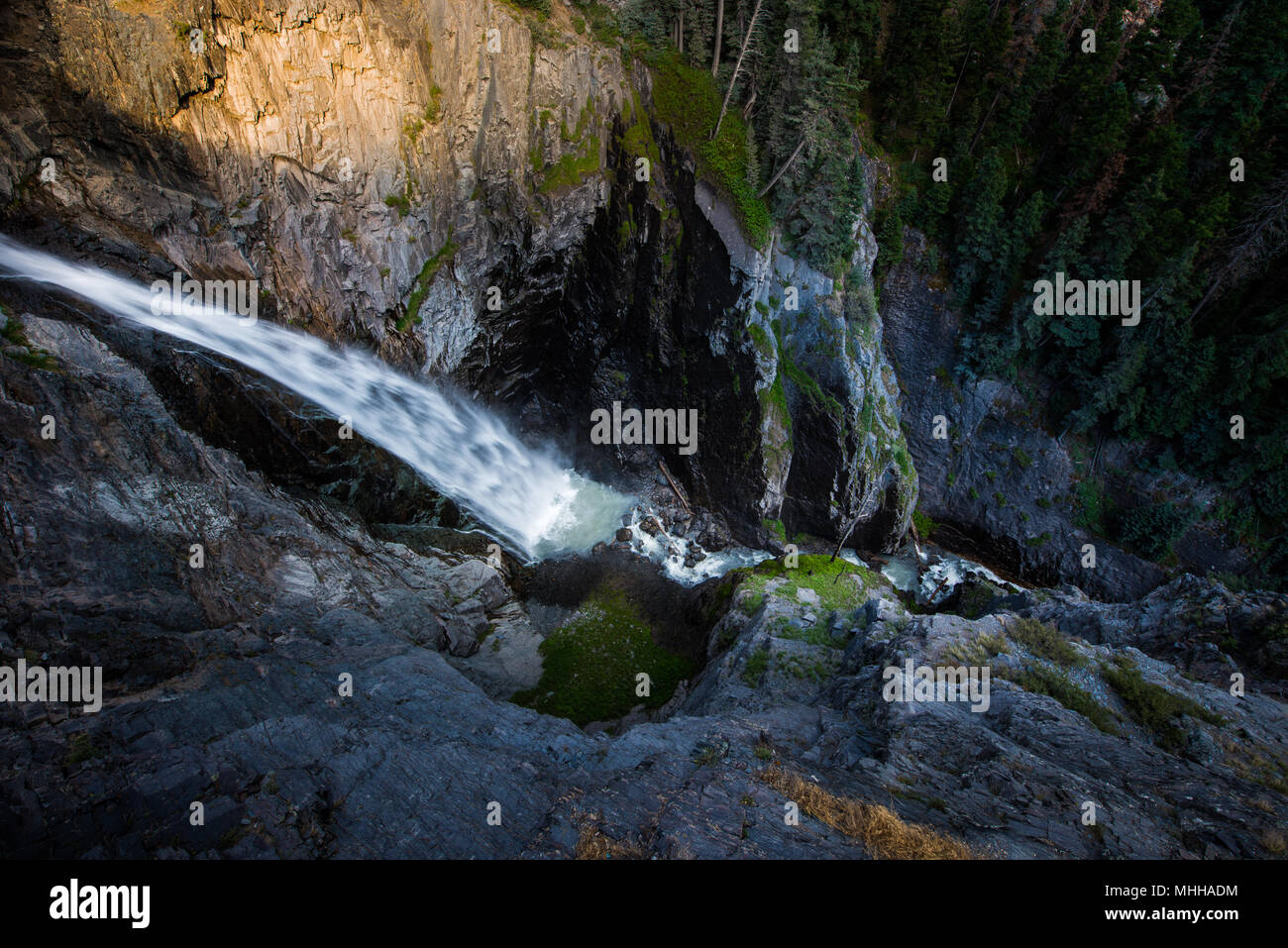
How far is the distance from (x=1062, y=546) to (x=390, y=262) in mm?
34486

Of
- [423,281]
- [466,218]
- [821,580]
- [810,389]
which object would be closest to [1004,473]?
[810,389]

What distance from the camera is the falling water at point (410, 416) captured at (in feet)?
48.8

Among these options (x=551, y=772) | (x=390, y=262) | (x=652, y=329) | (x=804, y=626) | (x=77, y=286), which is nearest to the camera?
(x=551, y=772)

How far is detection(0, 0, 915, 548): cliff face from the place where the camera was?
15.9 m

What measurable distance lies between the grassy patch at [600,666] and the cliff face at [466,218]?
8406 mm

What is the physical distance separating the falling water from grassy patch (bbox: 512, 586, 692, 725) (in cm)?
390

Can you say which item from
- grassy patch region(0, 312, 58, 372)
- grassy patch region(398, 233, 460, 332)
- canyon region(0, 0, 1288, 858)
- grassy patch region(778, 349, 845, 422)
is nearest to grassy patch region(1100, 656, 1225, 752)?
canyon region(0, 0, 1288, 858)

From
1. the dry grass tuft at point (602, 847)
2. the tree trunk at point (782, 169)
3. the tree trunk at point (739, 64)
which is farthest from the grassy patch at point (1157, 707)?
the tree trunk at point (739, 64)

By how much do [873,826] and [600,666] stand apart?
1122 centimetres

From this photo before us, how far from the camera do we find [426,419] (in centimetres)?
2164

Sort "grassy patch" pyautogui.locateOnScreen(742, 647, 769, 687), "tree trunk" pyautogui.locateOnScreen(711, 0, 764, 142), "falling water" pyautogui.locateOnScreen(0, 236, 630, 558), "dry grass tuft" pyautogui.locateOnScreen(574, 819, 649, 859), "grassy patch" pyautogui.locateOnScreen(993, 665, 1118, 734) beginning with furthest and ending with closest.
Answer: "tree trunk" pyautogui.locateOnScreen(711, 0, 764, 142) → "falling water" pyautogui.locateOnScreen(0, 236, 630, 558) → "grassy patch" pyautogui.locateOnScreen(742, 647, 769, 687) → "grassy patch" pyautogui.locateOnScreen(993, 665, 1118, 734) → "dry grass tuft" pyautogui.locateOnScreen(574, 819, 649, 859)

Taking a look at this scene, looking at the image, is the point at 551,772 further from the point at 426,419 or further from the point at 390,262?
the point at 390,262

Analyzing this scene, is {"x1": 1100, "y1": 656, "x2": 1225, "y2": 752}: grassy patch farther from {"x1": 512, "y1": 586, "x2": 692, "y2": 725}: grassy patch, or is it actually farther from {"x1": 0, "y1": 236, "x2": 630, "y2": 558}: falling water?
{"x1": 0, "y1": 236, "x2": 630, "y2": 558}: falling water
